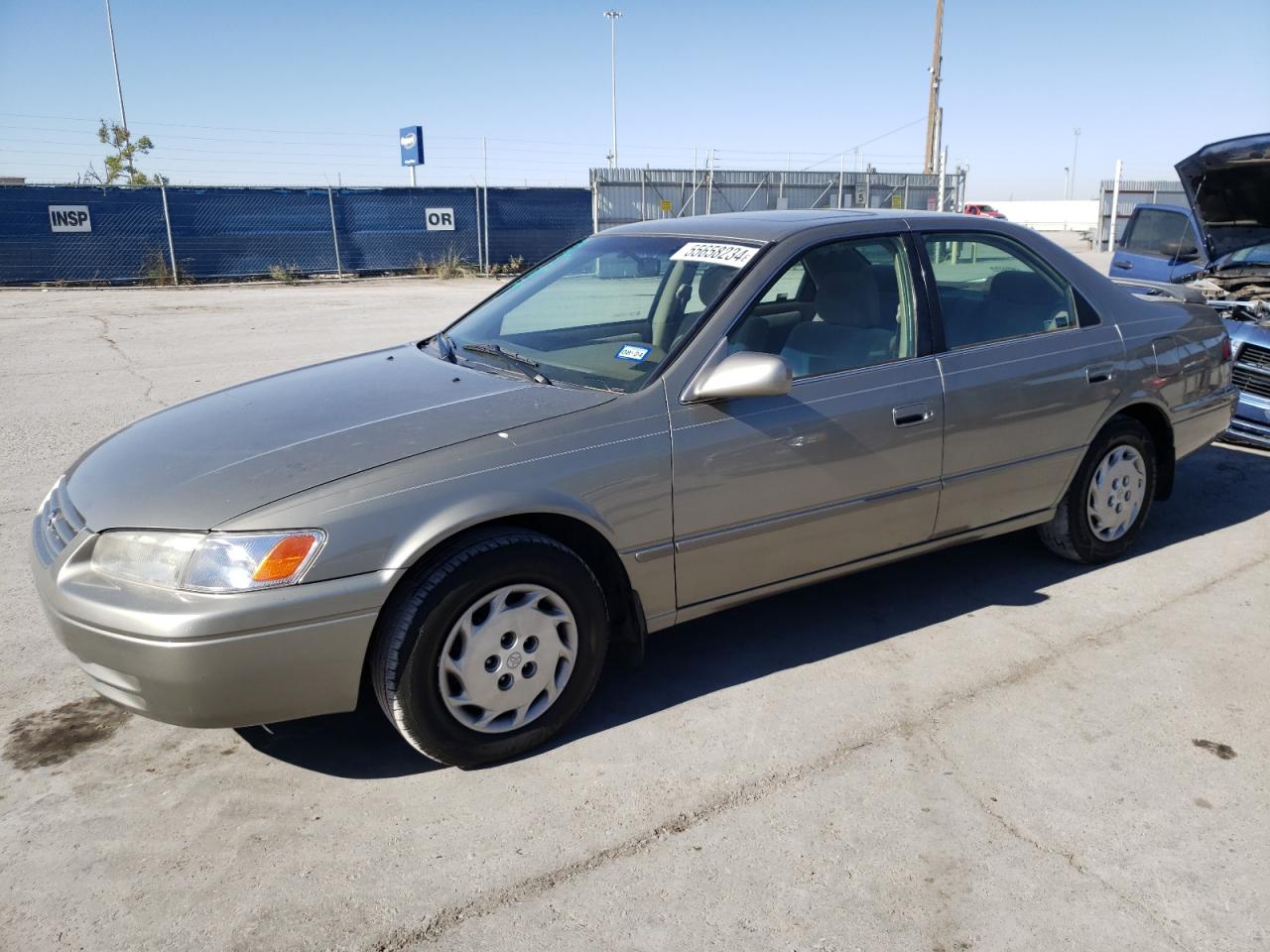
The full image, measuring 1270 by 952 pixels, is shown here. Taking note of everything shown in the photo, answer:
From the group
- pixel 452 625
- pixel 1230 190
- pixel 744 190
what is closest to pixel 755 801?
pixel 452 625

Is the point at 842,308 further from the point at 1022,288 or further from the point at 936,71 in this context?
the point at 936,71

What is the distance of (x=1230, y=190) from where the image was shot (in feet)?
24.0

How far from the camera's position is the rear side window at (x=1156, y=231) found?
9.77 meters

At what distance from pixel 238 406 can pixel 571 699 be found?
163cm

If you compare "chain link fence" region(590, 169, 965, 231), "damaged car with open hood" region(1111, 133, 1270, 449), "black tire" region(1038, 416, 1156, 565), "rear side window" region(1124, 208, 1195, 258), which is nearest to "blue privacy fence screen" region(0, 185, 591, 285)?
"chain link fence" region(590, 169, 965, 231)

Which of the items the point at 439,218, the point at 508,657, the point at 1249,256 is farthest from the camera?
the point at 439,218

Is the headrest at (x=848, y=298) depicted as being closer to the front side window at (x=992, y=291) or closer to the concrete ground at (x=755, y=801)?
the front side window at (x=992, y=291)

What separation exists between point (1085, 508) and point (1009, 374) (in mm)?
930

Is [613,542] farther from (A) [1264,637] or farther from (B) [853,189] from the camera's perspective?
(B) [853,189]

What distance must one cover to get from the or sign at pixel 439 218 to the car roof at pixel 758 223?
19887 millimetres

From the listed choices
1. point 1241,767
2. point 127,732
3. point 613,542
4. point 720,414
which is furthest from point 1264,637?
point 127,732

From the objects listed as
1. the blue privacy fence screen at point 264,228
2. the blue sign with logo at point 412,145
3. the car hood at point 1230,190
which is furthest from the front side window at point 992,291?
the blue sign with logo at point 412,145

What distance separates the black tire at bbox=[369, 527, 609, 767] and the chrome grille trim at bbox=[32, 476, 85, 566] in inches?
39.7

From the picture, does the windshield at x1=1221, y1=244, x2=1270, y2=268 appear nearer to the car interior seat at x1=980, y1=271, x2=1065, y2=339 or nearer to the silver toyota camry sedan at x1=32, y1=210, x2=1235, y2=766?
the silver toyota camry sedan at x1=32, y1=210, x2=1235, y2=766
